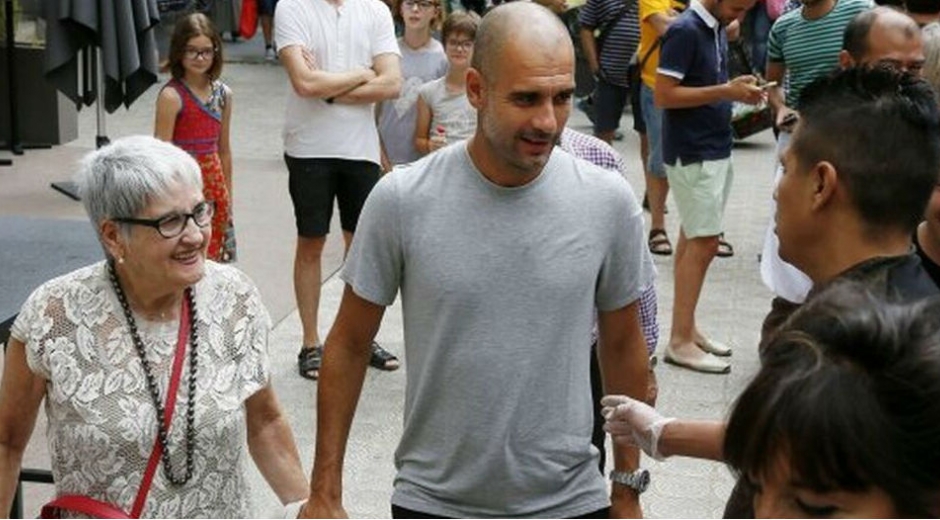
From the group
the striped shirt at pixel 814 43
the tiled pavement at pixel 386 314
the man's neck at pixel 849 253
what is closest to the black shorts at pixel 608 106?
the tiled pavement at pixel 386 314

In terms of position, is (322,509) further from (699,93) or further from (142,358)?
(699,93)

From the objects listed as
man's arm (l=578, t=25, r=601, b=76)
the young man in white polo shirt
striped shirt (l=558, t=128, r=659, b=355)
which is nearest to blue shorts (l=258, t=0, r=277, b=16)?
man's arm (l=578, t=25, r=601, b=76)

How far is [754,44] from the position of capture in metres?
14.8

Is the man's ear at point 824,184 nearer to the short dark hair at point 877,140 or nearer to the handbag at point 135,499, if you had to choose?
the short dark hair at point 877,140

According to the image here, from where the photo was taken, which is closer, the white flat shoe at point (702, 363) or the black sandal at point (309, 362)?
the black sandal at point (309, 362)

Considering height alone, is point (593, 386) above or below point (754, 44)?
above

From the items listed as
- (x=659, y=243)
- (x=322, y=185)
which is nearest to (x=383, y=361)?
(x=322, y=185)

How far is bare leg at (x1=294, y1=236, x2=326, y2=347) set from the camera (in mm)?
7453

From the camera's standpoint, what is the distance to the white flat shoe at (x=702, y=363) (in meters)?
7.81

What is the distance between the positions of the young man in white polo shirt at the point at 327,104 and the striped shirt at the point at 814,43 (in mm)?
1828

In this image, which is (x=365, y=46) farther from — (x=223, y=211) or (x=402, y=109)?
(x=223, y=211)

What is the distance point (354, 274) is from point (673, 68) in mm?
4156

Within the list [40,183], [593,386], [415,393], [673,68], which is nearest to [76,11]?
[40,183]

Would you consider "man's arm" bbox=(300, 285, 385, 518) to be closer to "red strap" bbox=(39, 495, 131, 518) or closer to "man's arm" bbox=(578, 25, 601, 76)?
"red strap" bbox=(39, 495, 131, 518)
